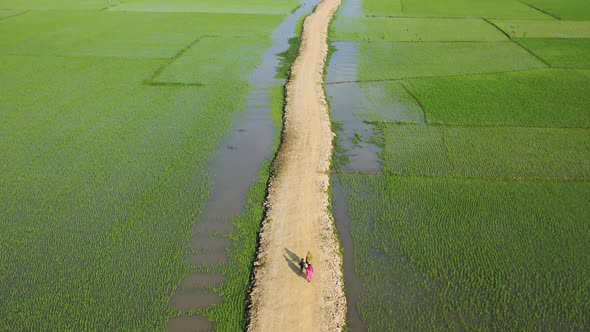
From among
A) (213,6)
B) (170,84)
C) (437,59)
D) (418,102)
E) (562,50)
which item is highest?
(213,6)

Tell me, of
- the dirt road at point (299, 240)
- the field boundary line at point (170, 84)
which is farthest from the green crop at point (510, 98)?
the field boundary line at point (170, 84)

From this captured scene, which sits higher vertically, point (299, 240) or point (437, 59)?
point (437, 59)

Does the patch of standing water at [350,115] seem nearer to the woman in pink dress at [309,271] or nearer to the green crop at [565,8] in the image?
the woman in pink dress at [309,271]

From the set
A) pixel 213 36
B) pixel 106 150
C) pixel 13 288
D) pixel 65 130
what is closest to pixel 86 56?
pixel 213 36

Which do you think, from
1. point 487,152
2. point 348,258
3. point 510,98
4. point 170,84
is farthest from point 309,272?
point 170,84

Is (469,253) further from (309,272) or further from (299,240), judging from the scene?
(299,240)

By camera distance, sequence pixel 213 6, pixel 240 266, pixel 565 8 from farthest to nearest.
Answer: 1. pixel 213 6
2. pixel 565 8
3. pixel 240 266

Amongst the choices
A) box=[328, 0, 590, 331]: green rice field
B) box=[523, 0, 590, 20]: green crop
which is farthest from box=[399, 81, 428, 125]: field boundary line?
box=[523, 0, 590, 20]: green crop

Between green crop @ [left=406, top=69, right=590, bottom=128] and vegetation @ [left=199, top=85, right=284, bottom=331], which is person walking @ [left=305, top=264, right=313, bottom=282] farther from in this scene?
green crop @ [left=406, top=69, right=590, bottom=128]

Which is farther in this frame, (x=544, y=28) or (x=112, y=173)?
(x=544, y=28)
